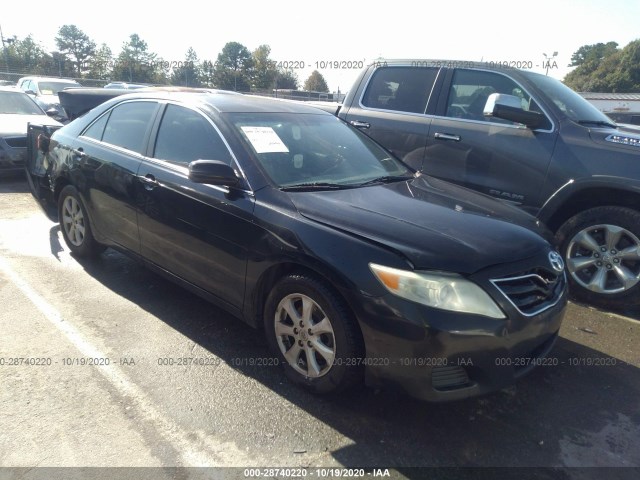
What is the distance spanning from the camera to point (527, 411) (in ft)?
9.23

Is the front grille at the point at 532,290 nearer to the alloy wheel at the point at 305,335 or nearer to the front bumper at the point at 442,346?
the front bumper at the point at 442,346

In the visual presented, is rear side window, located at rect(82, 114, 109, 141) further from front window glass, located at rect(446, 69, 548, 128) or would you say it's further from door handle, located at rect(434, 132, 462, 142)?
front window glass, located at rect(446, 69, 548, 128)

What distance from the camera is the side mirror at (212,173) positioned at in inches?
117

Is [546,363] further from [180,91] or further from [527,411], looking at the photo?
[180,91]

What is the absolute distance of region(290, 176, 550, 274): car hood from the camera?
247 cm

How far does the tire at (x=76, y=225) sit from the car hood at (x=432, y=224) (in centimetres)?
257

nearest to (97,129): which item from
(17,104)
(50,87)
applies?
(17,104)

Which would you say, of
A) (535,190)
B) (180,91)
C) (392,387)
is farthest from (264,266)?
(535,190)

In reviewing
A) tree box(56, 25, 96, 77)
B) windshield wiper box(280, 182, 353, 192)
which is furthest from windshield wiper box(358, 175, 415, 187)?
tree box(56, 25, 96, 77)

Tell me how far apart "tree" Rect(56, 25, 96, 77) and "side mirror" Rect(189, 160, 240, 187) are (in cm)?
7062

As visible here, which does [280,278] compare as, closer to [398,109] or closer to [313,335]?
[313,335]

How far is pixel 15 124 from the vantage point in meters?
8.48

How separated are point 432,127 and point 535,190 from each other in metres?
1.21

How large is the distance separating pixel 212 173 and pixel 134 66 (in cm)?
4693
